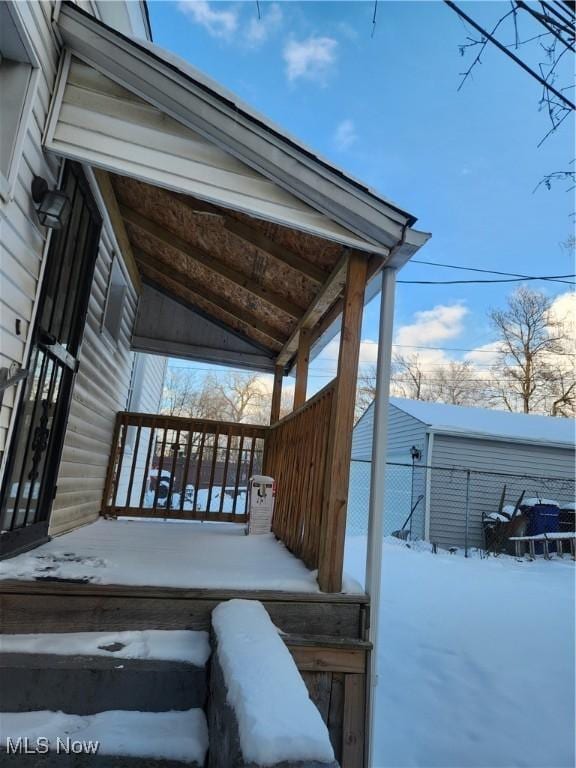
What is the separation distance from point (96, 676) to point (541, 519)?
31.1ft

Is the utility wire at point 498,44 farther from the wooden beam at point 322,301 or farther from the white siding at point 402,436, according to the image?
the white siding at point 402,436

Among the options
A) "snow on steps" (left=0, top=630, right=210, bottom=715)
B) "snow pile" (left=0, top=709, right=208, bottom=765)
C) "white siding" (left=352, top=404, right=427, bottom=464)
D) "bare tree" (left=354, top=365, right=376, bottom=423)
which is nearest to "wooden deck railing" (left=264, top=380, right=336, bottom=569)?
"snow on steps" (left=0, top=630, right=210, bottom=715)

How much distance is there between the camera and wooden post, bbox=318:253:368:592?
2354 mm

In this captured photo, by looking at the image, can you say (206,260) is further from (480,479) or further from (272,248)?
(480,479)

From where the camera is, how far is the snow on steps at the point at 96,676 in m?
1.65

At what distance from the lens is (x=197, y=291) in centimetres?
508

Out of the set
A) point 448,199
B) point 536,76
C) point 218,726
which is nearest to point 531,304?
point 448,199

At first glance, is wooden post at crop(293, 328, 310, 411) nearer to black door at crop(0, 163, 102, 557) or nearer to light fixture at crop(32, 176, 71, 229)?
black door at crop(0, 163, 102, 557)

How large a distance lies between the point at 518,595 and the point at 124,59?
6101mm

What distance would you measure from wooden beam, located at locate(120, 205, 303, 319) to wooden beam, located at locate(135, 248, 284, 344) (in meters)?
0.64

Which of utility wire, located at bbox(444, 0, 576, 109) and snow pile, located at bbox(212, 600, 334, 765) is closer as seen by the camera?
snow pile, located at bbox(212, 600, 334, 765)

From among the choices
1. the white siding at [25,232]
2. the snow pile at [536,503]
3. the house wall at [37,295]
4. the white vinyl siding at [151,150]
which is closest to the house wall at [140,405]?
the house wall at [37,295]

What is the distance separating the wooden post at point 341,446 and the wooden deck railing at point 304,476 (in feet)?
0.51

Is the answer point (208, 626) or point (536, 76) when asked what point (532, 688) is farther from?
point (536, 76)
